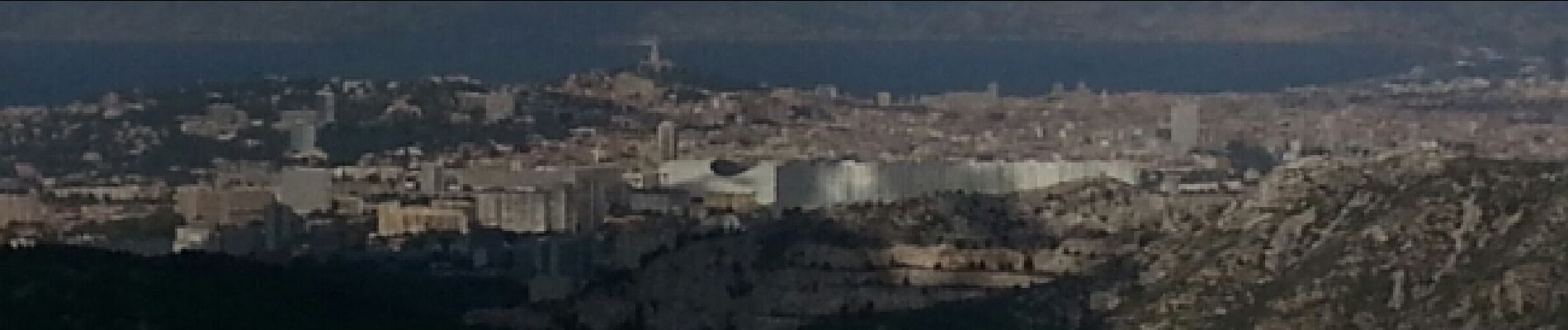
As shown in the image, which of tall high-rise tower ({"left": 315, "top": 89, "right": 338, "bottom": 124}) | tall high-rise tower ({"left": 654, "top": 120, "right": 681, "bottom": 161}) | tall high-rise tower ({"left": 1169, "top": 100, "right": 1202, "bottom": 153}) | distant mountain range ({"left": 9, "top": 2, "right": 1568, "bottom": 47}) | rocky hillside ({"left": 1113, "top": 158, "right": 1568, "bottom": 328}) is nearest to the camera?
rocky hillside ({"left": 1113, "top": 158, "right": 1568, "bottom": 328})

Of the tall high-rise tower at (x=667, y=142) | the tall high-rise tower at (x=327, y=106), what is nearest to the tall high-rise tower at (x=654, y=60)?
the tall high-rise tower at (x=327, y=106)

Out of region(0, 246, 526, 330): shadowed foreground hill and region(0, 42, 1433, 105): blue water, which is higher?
region(0, 42, 1433, 105): blue water

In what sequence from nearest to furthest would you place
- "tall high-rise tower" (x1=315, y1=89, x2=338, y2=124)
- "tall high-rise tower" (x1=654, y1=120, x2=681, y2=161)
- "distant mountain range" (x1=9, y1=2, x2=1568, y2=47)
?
1. "tall high-rise tower" (x1=654, y1=120, x2=681, y2=161)
2. "tall high-rise tower" (x1=315, y1=89, x2=338, y2=124)
3. "distant mountain range" (x1=9, y1=2, x2=1568, y2=47)

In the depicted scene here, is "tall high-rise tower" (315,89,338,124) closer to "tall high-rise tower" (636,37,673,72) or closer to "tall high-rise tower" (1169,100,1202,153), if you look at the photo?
"tall high-rise tower" (636,37,673,72)

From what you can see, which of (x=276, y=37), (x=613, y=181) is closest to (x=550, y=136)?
(x=613, y=181)

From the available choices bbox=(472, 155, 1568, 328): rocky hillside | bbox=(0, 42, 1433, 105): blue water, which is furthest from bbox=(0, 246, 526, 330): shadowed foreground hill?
bbox=(0, 42, 1433, 105): blue water

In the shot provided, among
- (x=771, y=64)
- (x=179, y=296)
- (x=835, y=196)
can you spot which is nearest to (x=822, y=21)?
(x=771, y=64)

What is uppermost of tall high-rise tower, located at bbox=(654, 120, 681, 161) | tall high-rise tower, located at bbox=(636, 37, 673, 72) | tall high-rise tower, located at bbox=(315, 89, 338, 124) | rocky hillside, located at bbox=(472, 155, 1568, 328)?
tall high-rise tower, located at bbox=(636, 37, 673, 72)
